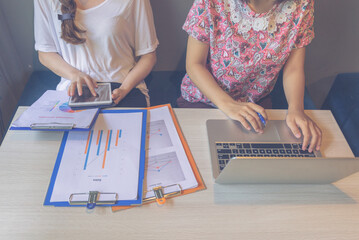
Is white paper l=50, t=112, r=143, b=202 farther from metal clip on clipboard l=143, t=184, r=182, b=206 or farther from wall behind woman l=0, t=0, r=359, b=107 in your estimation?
wall behind woman l=0, t=0, r=359, b=107

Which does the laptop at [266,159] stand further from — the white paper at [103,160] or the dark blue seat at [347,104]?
the dark blue seat at [347,104]

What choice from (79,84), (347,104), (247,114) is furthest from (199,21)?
(347,104)

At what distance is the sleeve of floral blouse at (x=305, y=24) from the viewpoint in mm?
893

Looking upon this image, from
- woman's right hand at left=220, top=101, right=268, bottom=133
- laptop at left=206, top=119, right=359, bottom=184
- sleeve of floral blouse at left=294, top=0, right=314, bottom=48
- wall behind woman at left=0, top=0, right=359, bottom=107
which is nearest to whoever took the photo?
laptop at left=206, top=119, right=359, bottom=184

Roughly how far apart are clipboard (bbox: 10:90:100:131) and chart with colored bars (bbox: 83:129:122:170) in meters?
0.04

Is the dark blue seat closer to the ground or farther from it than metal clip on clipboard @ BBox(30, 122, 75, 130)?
closer to the ground

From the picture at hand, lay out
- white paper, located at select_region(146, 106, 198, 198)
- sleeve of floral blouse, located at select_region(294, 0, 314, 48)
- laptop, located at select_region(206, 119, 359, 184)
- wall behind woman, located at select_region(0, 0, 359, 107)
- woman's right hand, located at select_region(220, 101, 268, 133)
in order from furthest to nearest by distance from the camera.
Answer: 1. wall behind woman, located at select_region(0, 0, 359, 107)
2. sleeve of floral blouse, located at select_region(294, 0, 314, 48)
3. woman's right hand, located at select_region(220, 101, 268, 133)
4. white paper, located at select_region(146, 106, 198, 198)
5. laptop, located at select_region(206, 119, 359, 184)

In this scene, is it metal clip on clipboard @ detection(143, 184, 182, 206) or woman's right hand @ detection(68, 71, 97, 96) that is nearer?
metal clip on clipboard @ detection(143, 184, 182, 206)

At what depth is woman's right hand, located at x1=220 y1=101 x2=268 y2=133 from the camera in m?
0.79

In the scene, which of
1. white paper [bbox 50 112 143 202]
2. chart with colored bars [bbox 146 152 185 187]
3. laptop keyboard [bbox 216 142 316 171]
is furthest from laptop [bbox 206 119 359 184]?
white paper [bbox 50 112 143 202]

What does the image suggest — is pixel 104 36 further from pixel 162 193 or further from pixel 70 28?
pixel 162 193

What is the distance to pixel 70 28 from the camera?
3.12 feet

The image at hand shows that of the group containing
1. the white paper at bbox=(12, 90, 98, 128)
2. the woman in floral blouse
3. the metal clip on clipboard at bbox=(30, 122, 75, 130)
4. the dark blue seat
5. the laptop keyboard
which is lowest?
the dark blue seat

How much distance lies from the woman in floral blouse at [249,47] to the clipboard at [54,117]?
0.45m
